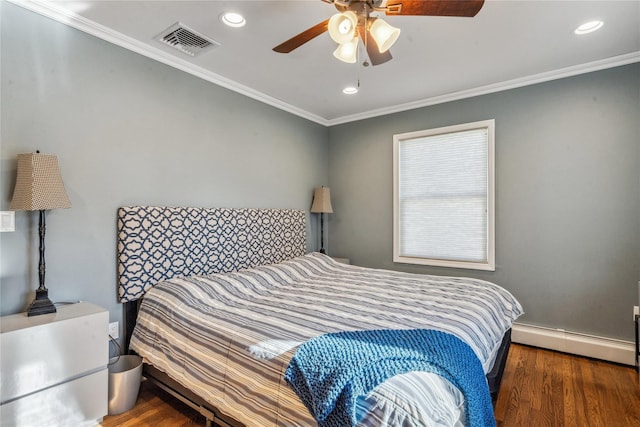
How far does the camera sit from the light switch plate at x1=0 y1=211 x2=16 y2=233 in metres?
1.81

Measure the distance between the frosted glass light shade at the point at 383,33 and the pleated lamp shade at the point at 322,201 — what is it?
242 cm

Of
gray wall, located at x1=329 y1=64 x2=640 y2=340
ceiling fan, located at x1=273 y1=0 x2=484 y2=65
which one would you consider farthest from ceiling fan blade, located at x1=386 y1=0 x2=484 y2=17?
gray wall, located at x1=329 y1=64 x2=640 y2=340

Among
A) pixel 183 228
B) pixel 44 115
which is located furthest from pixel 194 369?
pixel 44 115

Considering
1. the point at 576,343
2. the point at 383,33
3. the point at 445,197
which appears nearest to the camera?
the point at 383,33

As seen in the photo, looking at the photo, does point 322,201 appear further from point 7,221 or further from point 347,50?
point 7,221

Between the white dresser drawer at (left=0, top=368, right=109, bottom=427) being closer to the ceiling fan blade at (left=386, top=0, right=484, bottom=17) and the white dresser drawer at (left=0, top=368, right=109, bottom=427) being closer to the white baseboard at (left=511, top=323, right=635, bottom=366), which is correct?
the ceiling fan blade at (left=386, top=0, right=484, bottom=17)

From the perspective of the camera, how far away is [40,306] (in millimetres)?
1779

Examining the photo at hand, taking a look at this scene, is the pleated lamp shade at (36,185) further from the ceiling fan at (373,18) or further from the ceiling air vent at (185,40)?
the ceiling fan at (373,18)

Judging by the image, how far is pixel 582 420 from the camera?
1.92 meters

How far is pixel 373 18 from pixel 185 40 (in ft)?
4.88

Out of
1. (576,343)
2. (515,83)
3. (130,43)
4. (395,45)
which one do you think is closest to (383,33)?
(395,45)

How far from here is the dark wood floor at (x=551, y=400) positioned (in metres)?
1.92

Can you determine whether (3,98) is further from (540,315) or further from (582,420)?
(540,315)

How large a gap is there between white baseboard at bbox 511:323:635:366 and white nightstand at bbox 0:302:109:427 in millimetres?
3419
